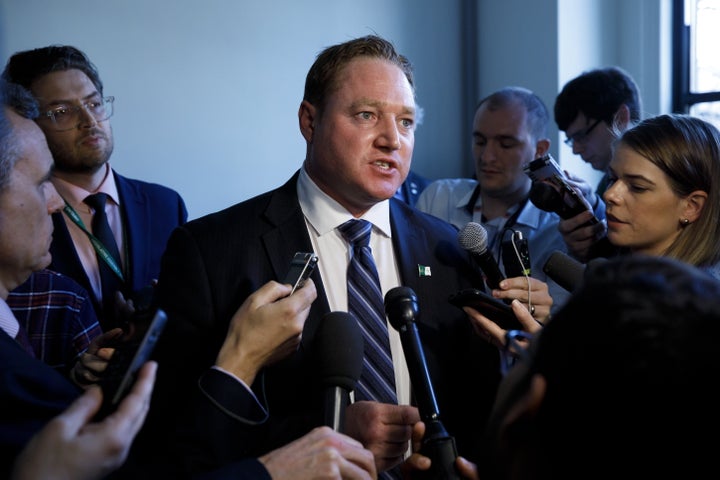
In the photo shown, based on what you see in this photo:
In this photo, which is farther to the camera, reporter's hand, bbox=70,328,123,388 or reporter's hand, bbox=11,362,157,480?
reporter's hand, bbox=70,328,123,388

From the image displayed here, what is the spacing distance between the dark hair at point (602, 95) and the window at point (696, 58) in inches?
39.0

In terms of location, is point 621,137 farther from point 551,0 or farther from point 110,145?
point 551,0

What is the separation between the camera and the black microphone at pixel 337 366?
1.19 m

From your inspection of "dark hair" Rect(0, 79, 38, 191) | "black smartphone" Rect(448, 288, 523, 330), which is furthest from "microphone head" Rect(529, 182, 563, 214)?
"dark hair" Rect(0, 79, 38, 191)

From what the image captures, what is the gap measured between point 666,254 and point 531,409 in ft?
4.65

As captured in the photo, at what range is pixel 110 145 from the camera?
8.15ft

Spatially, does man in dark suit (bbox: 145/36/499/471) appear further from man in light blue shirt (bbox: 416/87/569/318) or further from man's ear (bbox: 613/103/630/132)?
man's ear (bbox: 613/103/630/132)

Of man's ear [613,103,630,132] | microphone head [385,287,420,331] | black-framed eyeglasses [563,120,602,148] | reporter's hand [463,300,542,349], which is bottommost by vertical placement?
reporter's hand [463,300,542,349]

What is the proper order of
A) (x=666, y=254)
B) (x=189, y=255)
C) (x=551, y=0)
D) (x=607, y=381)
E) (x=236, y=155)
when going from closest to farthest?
1. (x=607, y=381)
2. (x=189, y=255)
3. (x=666, y=254)
4. (x=236, y=155)
5. (x=551, y=0)

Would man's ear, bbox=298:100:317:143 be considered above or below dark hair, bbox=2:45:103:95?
below

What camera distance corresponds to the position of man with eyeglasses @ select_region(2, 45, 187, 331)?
231cm

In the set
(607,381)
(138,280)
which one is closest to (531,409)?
(607,381)

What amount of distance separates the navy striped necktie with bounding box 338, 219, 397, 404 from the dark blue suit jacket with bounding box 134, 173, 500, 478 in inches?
3.3

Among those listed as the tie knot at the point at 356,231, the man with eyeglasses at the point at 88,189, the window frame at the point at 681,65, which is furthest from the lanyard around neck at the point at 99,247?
the window frame at the point at 681,65
